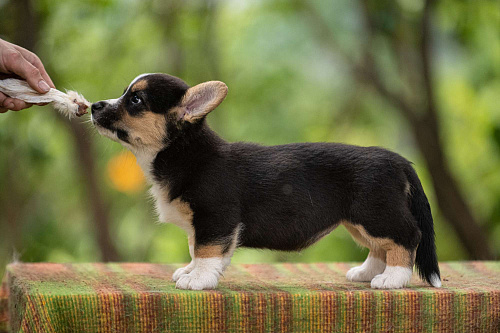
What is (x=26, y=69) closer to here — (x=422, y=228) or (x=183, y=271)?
(x=183, y=271)

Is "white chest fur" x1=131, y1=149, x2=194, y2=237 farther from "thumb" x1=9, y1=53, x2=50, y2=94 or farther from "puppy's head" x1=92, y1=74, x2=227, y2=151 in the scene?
"thumb" x1=9, y1=53, x2=50, y2=94

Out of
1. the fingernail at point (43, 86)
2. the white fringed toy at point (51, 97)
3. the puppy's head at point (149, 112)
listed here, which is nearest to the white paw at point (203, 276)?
the puppy's head at point (149, 112)

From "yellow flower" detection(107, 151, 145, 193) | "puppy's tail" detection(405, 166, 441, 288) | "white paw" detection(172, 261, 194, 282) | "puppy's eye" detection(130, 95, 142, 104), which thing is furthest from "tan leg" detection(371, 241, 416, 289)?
"yellow flower" detection(107, 151, 145, 193)

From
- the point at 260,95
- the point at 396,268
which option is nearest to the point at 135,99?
the point at 396,268

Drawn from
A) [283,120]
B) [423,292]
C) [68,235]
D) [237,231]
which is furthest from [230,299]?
[283,120]

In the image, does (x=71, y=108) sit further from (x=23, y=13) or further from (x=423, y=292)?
(x=23, y=13)

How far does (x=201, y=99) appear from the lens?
303 centimetres

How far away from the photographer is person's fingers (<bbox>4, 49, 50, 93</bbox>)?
3303 mm

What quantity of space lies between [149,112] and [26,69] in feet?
2.54

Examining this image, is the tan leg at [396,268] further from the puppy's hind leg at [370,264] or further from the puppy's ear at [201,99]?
the puppy's ear at [201,99]

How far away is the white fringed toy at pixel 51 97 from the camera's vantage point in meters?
3.28

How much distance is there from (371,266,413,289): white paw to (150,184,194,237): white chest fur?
0.99 m

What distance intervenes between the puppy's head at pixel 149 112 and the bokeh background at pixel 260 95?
3551 millimetres

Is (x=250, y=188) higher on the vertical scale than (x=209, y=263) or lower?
higher
